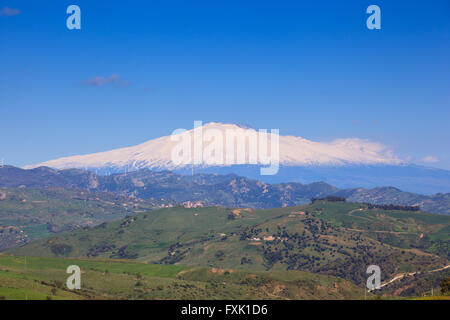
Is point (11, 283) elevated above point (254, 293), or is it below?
above
